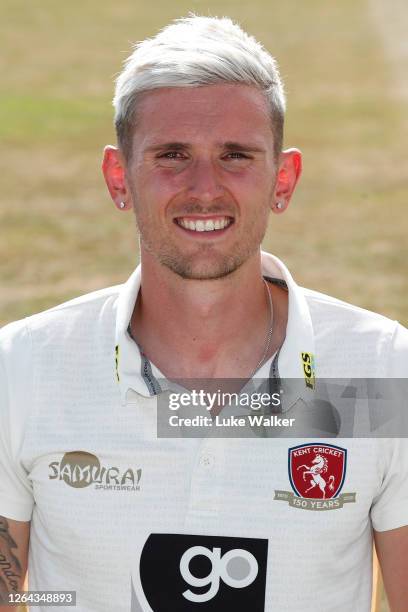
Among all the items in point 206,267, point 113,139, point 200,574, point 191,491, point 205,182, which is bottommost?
point 200,574

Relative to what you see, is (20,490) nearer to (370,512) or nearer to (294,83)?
(370,512)

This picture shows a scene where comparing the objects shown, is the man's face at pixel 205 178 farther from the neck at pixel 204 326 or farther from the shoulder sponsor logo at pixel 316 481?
the shoulder sponsor logo at pixel 316 481

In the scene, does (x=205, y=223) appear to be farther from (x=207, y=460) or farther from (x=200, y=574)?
(x=200, y=574)

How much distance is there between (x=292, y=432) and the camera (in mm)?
2572

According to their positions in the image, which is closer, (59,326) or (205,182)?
(205,182)

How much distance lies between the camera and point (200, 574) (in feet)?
8.28

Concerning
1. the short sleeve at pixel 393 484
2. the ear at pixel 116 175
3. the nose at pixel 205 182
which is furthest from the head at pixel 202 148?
the short sleeve at pixel 393 484

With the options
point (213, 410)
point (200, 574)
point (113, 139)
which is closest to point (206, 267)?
point (213, 410)

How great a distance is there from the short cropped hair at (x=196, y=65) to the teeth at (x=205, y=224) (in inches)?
9.1

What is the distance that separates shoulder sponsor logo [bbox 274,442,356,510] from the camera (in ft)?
8.20

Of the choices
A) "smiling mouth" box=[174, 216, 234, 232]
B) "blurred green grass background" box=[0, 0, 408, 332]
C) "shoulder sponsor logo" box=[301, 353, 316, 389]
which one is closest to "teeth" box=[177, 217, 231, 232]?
"smiling mouth" box=[174, 216, 234, 232]

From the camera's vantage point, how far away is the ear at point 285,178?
2.74 m

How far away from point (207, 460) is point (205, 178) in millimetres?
604

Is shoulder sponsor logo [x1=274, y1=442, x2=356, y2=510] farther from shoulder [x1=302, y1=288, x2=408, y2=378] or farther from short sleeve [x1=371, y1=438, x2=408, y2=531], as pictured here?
shoulder [x1=302, y1=288, x2=408, y2=378]
